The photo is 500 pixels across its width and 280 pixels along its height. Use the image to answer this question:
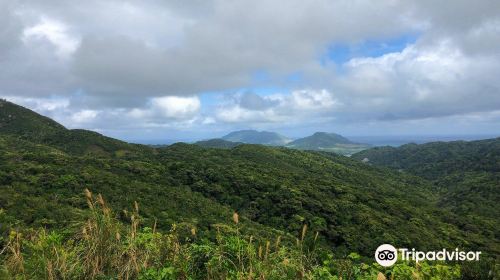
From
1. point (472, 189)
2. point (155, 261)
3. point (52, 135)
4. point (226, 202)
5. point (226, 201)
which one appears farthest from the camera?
point (472, 189)

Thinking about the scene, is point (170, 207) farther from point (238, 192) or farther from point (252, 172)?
point (252, 172)

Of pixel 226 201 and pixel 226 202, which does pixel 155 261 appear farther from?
pixel 226 201

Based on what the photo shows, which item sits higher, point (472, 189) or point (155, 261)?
point (155, 261)

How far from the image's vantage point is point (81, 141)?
82750 mm

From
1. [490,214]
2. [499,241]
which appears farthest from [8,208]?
[490,214]

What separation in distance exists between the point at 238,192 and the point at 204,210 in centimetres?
1237

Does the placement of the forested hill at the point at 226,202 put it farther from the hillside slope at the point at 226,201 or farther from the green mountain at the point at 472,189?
the green mountain at the point at 472,189

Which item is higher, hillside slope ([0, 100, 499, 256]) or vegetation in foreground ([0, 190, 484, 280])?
vegetation in foreground ([0, 190, 484, 280])

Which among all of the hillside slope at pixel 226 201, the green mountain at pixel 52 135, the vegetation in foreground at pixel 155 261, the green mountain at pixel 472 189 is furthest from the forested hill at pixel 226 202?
the vegetation in foreground at pixel 155 261

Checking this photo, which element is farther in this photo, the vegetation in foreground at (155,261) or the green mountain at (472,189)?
the green mountain at (472,189)

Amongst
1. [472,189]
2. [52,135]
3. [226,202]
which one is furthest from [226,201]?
[472,189]

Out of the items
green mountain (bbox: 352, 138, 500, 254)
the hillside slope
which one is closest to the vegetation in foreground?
the hillside slope

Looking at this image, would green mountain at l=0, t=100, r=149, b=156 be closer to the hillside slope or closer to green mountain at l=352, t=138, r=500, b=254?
the hillside slope

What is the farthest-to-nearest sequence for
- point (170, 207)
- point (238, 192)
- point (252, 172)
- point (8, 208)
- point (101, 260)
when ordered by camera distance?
point (252, 172), point (238, 192), point (170, 207), point (8, 208), point (101, 260)
